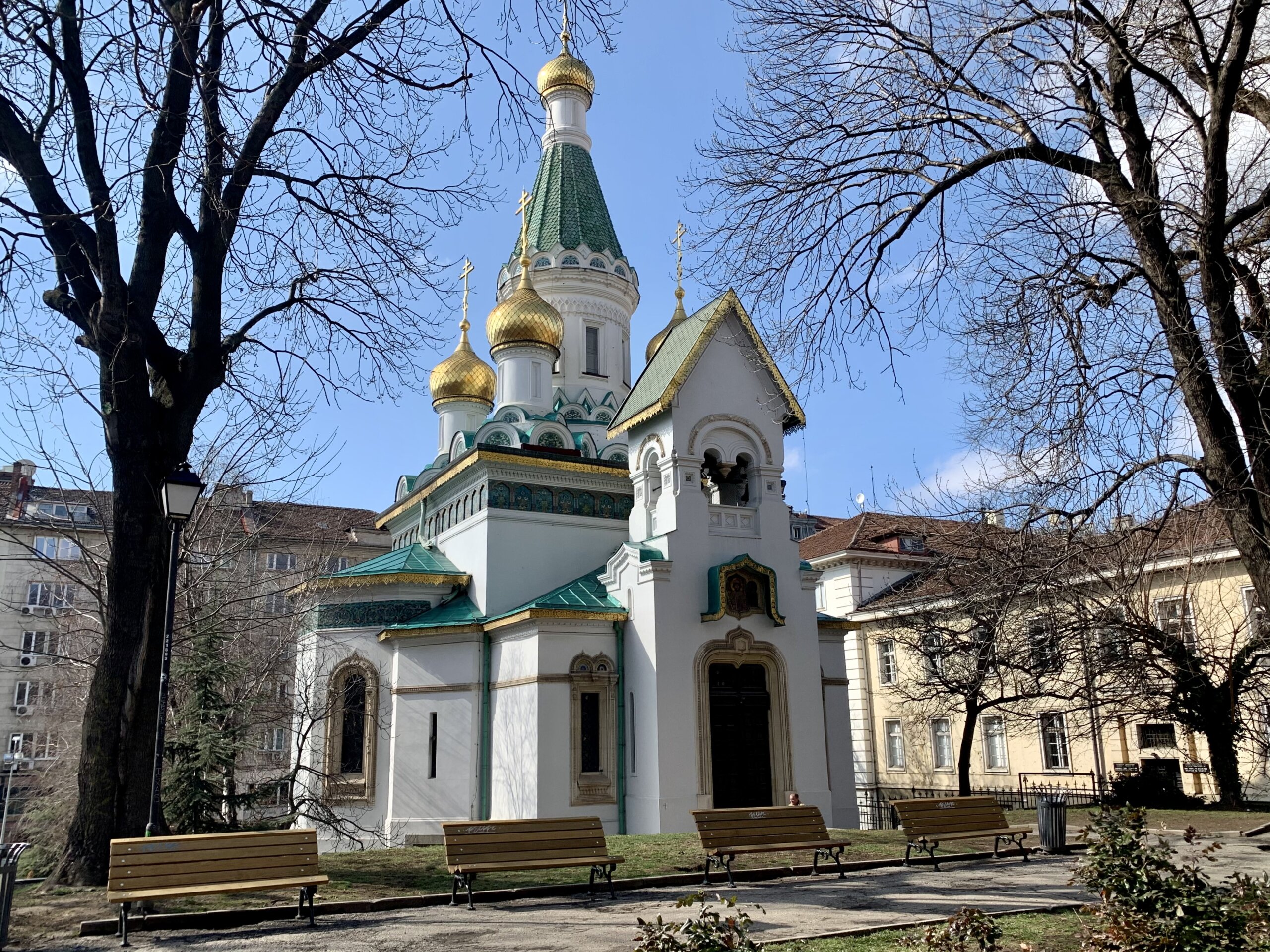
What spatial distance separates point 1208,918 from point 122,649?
880cm

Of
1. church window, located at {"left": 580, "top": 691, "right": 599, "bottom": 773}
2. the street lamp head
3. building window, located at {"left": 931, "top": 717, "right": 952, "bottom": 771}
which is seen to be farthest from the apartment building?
building window, located at {"left": 931, "top": 717, "right": 952, "bottom": 771}

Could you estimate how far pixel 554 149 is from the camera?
27000mm

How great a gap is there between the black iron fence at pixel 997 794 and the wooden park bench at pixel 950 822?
10.5 m

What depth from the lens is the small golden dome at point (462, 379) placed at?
2575 centimetres

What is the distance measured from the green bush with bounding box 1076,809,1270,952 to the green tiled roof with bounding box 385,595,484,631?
1340 centimetres

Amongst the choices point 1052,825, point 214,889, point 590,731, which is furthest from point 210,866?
point 590,731

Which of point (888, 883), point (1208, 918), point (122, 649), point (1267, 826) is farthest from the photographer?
point (1267, 826)

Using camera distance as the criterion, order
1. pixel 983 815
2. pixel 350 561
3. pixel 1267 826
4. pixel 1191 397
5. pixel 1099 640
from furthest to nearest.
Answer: pixel 350 561 → pixel 1099 640 → pixel 1267 826 → pixel 983 815 → pixel 1191 397

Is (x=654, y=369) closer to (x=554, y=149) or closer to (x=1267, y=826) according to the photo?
(x=554, y=149)

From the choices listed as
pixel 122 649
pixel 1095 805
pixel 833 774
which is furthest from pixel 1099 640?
pixel 122 649

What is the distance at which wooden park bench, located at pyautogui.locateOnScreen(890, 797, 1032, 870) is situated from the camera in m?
11.2

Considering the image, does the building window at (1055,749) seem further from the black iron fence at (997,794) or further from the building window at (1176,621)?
the building window at (1176,621)

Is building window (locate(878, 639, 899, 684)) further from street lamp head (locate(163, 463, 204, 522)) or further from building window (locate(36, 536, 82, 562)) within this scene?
building window (locate(36, 536, 82, 562))

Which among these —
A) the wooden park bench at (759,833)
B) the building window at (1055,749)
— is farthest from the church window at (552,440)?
the building window at (1055,749)
